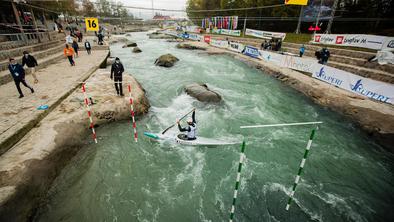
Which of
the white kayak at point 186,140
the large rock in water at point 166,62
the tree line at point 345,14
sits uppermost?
the tree line at point 345,14

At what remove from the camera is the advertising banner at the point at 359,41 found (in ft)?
53.4

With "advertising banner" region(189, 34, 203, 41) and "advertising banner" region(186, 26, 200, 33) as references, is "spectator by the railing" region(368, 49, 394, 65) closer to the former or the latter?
"advertising banner" region(189, 34, 203, 41)

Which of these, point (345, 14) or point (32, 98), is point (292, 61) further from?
point (32, 98)

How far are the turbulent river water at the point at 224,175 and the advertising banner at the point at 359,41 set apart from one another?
10.1 m

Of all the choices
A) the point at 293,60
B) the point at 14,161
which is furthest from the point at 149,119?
the point at 293,60

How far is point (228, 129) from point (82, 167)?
685 centimetres

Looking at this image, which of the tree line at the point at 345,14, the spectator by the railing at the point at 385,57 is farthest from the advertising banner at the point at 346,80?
the tree line at the point at 345,14

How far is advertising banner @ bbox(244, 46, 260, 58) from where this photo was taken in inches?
993

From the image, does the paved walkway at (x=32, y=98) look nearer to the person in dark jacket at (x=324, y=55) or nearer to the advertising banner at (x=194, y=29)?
the person in dark jacket at (x=324, y=55)

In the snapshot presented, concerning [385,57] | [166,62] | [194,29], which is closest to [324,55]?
[385,57]

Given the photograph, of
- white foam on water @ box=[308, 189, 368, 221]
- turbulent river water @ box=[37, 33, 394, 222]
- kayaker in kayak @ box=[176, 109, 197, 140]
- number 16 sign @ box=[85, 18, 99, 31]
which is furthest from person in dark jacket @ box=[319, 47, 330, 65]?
number 16 sign @ box=[85, 18, 99, 31]

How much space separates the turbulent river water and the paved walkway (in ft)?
7.16

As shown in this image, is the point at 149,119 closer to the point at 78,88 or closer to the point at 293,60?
the point at 78,88

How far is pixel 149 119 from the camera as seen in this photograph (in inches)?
433
